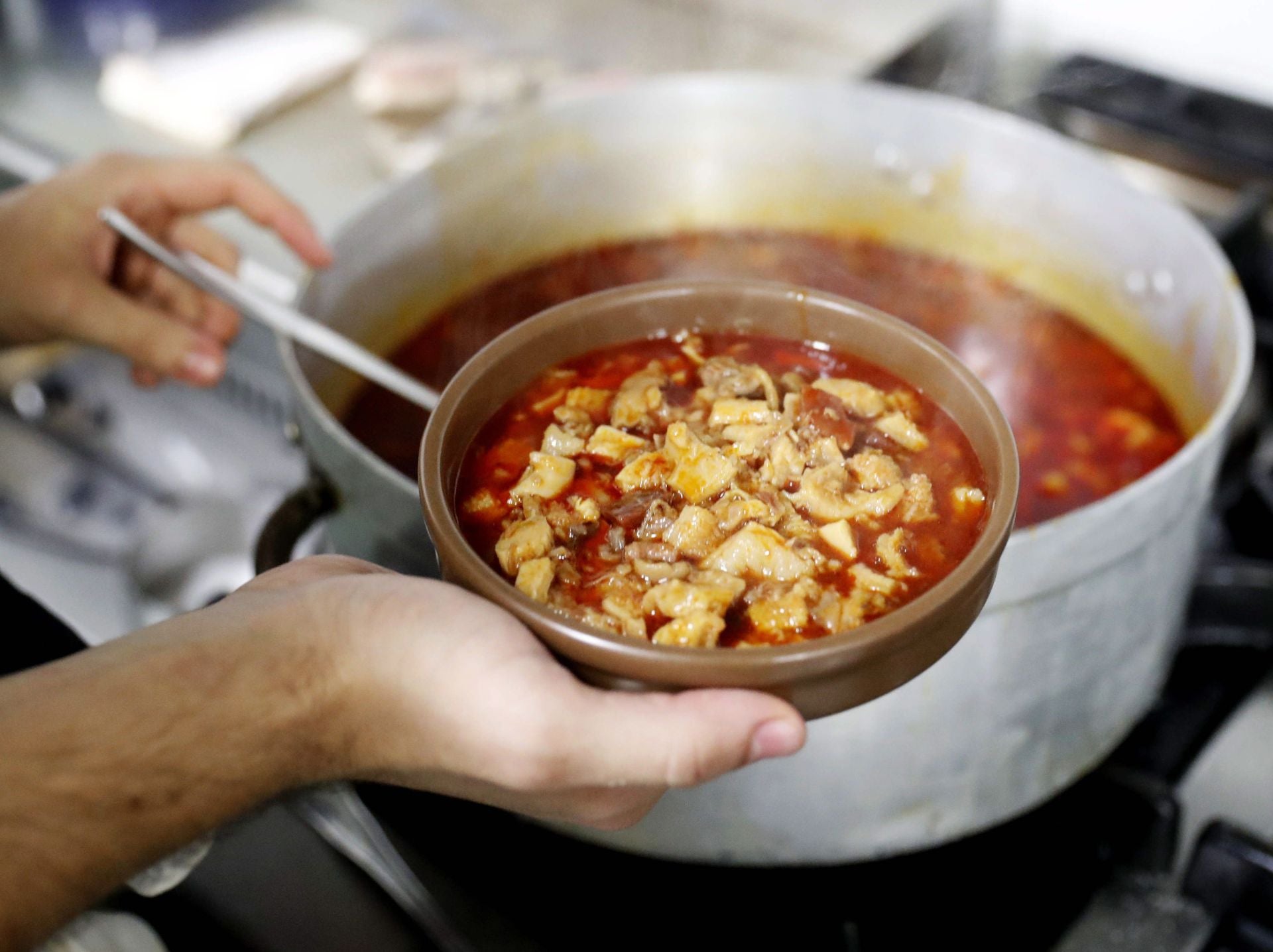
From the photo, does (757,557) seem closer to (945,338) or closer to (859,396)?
(859,396)

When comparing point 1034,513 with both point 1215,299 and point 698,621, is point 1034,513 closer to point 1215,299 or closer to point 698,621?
point 1215,299

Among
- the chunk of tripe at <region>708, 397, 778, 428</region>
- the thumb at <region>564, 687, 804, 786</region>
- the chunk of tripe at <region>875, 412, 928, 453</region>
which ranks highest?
the chunk of tripe at <region>708, 397, 778, 428</region>

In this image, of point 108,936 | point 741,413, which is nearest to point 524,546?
point 741,413

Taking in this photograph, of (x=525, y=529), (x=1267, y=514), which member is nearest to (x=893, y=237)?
(x=1267, y=514)

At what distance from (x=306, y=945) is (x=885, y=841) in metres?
0.81

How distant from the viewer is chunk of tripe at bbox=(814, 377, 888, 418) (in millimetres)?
1055

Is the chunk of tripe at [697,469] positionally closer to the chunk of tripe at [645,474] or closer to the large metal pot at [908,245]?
the chunk of tripe at [645,474]

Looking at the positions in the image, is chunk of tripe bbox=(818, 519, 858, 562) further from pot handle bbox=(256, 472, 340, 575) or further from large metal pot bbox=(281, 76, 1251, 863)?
pot handle bbox=(256, 472, 340, 575)

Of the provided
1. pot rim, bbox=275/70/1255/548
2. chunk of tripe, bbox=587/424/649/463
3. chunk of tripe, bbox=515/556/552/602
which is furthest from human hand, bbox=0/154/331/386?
chunk of tripe, bbox=515/556/552/602

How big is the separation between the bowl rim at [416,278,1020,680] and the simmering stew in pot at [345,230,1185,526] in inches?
17.1

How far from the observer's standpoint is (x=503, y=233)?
1942mm

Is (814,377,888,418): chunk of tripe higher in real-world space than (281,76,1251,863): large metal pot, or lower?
higher

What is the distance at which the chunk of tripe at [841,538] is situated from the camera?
946mm

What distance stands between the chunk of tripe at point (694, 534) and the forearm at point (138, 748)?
1.06 ft
